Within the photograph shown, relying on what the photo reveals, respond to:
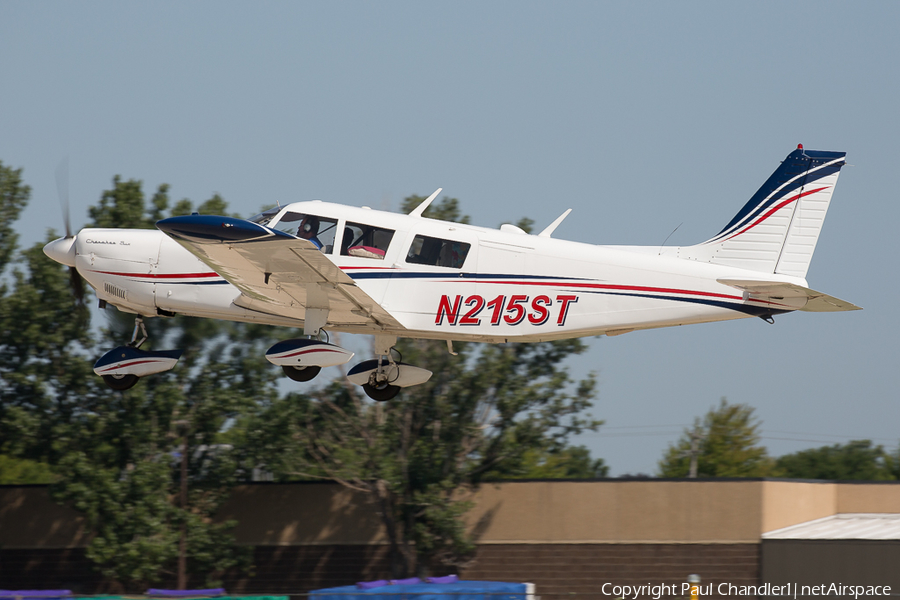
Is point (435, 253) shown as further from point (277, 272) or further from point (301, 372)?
point (301, 372)

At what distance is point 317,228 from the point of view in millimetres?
11867

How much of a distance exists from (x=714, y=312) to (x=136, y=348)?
24.1ft

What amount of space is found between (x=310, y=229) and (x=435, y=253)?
1493 millimetres

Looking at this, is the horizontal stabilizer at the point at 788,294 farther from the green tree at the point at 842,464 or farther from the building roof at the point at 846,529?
the green tree at the point at 842,464

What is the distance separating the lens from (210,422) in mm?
22922

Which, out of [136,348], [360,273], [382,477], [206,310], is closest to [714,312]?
[360,273]

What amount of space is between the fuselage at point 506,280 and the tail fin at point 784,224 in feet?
0.93

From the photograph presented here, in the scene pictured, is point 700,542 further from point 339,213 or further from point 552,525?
point 339,213

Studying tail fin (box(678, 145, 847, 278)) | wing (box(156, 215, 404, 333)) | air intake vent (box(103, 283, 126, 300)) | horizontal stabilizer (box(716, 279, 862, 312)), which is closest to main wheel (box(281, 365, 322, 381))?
wing (box(156, 215, 404, 333))

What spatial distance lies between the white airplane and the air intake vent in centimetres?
48

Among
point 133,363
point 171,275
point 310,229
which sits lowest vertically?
point 133,363

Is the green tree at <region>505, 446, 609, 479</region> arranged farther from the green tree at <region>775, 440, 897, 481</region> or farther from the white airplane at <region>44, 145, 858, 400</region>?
the white airplane at <region>44, 145, 858, 400</region>

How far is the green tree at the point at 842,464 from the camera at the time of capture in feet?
155

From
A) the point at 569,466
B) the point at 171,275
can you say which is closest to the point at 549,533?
the point at 171,275
